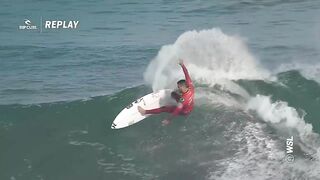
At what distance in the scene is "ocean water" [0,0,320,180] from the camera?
10.9 metres

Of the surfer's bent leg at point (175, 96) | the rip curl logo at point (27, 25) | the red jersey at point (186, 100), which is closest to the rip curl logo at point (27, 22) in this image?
the rip curl logo at point (27, 25)

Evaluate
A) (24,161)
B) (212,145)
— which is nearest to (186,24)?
(212,145)

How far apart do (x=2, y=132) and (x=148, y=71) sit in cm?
493

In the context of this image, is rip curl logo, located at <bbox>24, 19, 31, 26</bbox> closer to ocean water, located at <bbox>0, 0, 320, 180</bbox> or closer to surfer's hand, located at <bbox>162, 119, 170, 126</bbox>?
ocean water, located at <bbox>0, 0, 320, 180</bbox>

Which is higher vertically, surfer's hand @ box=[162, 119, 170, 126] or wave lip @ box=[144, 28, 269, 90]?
wave lip @ box=[144, 28, 269, 90]

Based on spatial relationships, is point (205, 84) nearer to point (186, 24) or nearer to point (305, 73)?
point (305, 73)

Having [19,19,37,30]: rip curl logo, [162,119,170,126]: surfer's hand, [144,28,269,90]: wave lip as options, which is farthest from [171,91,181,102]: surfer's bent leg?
[19,19,37,30]: rip curl logo

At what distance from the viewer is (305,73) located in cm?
1494

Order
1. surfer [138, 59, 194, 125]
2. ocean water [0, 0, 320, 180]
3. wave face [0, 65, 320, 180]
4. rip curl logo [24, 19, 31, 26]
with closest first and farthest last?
wave face [0, 65, 320, 180]
ocean water [0, 0, 320, 180]
surfer [138, 59, 194, 125]
rip curl logo [24, 19, 31, 26]

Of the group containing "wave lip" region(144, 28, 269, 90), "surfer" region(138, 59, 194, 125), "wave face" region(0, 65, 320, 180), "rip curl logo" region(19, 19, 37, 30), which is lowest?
"wave face" region(0, 65, 320, 180)

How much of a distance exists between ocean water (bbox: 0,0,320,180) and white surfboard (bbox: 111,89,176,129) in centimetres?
18

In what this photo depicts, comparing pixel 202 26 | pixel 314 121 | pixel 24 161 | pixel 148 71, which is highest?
pixel 202 26

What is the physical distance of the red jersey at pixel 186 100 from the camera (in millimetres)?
11523

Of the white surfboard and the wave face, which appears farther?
the white surfboard
